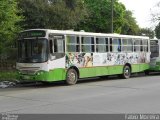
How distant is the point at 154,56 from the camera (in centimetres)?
2689

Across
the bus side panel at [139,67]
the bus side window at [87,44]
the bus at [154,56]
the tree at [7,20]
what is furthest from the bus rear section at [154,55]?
the tree at [7,20]

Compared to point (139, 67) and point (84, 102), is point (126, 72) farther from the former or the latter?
point (84, 102)

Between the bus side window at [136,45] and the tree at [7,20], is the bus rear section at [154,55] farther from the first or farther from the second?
the tree at [7,20]

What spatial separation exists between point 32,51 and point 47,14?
8.39 m

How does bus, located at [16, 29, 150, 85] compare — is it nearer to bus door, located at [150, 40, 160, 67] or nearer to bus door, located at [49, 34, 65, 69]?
bus door, located at [49, 34, 65, 69]

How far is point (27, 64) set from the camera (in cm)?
1827

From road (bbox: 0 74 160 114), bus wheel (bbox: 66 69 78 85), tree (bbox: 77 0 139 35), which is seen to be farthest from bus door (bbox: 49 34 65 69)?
tree (bbox: 77 0 139 35)

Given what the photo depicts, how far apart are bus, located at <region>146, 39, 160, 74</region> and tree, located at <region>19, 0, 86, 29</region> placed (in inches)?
234

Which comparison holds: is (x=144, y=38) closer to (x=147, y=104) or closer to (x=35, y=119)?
(x=147, y=104)

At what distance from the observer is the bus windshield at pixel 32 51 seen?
18.0 metres

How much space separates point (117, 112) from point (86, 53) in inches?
395

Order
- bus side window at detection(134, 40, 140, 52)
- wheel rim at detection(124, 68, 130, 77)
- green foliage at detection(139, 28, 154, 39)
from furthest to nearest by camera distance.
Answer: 1. green foliage at detection(139, 28, 154, 39)
2. bus side window at detection(134, 40, 140, 52)
3. wheel rim at detection(124, 68, 130, 77)

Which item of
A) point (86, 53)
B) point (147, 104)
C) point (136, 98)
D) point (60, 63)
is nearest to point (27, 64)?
point (60, 63)

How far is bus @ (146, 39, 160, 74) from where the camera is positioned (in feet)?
86.4
